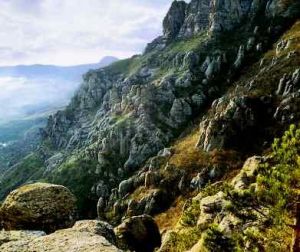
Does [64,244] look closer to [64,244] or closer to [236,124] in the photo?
[64,244]

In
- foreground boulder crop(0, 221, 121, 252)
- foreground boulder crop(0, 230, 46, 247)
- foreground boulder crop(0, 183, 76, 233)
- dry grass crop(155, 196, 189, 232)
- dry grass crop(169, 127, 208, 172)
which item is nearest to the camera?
foreground boulder crop(0, 221, 121, 252)

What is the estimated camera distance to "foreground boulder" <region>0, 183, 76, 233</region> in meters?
48.5

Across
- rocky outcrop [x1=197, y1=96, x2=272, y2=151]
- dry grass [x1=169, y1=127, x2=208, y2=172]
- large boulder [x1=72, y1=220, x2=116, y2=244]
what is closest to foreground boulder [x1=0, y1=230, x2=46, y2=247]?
large boulder [x1=72, y1=220, x2=116, y2=244]

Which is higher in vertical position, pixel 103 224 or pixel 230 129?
pixel 103 224

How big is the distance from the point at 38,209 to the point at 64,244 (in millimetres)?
16579

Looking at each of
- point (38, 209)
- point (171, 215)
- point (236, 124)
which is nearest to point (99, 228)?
point (38, 209)

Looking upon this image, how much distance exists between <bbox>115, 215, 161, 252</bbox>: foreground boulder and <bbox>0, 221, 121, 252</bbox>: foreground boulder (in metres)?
48.1

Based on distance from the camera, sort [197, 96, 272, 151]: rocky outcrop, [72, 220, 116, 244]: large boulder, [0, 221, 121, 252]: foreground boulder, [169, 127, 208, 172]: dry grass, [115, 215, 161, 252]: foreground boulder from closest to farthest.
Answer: [0, 221, 121, 252]: foreground boulder < [72, 220, 116, 244]: large boulder < [115, 215, 161, 252]: foreground boulder < [169, 127, 208, 172]: dry grass < [197, 96, 272, 151]: rocky outcrop

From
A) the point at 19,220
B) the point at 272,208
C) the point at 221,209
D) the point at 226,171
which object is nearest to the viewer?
the point at 272,208

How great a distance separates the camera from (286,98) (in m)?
181

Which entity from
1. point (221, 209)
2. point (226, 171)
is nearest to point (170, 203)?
point (226, 171)

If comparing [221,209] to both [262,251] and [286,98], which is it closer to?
[262,251]

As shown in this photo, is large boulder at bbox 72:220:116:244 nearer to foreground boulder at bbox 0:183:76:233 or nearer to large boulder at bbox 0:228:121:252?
foreground boulder at bbox 0:183:76:233

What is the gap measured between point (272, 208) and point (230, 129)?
497 feet
